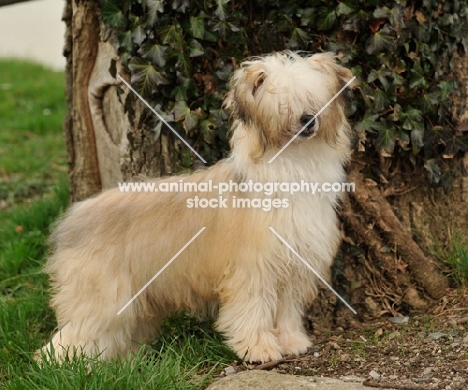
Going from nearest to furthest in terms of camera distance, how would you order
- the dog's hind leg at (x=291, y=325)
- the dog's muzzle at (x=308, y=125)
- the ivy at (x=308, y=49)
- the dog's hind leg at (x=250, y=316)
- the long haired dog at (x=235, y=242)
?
the dog's muzzle at (x=308, y=125), the long haired dog at (x=235, y=242), the dog's hind leg at (x=250, y=316), the dog's hind leg at (x=291, y=325), the ivy at (x=308, y=49)

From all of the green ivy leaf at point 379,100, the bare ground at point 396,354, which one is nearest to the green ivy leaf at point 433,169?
the green ivy leaf at point 379,100

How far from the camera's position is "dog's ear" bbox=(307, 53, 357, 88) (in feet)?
11.8

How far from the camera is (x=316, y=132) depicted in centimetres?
348

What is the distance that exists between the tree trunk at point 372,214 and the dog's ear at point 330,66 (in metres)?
0.78

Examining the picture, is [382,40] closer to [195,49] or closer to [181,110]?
[195,49]

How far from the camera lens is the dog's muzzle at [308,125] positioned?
134 inches

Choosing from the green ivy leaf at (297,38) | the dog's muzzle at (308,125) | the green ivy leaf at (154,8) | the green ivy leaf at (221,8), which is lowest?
the dog's muzzle at (308,125)

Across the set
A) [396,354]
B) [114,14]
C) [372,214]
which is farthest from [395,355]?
[114,14]

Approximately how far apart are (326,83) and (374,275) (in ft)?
4.87

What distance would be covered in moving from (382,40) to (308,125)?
985 mm

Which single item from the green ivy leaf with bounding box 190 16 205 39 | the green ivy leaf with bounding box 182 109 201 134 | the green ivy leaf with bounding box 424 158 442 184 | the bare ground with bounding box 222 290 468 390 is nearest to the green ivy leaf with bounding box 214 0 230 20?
the green ivy leaf with bounding box 190 16 205 39

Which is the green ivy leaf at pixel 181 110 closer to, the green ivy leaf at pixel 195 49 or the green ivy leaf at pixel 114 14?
the green ivy leaf at pixel 195 49

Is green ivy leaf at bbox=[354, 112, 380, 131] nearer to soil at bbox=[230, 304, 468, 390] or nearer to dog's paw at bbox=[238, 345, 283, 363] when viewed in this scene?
soil at bbox=[230, 304, 468, 390]

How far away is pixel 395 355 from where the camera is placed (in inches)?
155
